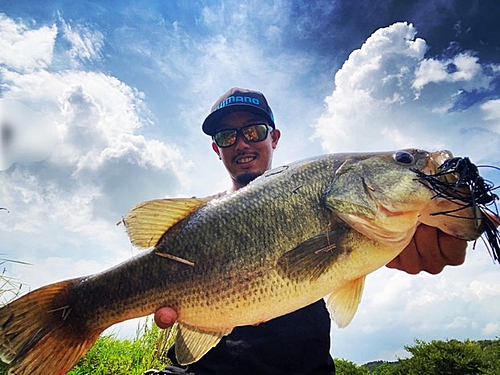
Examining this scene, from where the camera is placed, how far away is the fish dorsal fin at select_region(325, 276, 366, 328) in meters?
2.51

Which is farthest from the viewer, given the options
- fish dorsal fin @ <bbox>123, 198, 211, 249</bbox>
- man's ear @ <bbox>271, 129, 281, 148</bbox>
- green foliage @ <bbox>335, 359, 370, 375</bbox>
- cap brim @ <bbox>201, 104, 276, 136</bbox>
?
green foliage @ <bbox>335, 359, 370, 375</bbox>

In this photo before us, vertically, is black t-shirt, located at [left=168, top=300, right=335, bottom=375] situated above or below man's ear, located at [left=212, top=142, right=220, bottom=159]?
below

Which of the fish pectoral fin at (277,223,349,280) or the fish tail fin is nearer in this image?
the fish pectoral fin at (277,223,349,280)

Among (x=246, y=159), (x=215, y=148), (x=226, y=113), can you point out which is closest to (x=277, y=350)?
(x=246, y=159)

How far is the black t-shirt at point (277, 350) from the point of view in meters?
2.97

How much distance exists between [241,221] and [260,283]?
45cm

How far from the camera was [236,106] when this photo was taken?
4.77 metres

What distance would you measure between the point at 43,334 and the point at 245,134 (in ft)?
10.4

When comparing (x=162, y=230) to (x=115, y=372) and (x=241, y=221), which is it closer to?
(x=241, y=221)

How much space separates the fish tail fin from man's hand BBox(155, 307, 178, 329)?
534 mm

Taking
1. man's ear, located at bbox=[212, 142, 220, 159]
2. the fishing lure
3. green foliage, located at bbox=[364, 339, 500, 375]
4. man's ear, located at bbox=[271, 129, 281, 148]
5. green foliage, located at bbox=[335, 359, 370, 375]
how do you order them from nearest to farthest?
the fishing lure
man's ear, located at bbox=[212, 142, 220, 159]
man's ear, located at bbox=[271, 129, 281, 148]
green foliage, located at bbox=[364, 339, 500, 375]
green foliage, located at bbox=[335, 359, 370, 375]

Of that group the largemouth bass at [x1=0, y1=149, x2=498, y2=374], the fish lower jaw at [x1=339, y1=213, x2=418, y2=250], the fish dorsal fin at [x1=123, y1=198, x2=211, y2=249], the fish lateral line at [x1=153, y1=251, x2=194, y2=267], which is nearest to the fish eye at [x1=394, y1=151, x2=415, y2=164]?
the largemouth bass at [x1=0, y1=149, x2=498, y2=374]

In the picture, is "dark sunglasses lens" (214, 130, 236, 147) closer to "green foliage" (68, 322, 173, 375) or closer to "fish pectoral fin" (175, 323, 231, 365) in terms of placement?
"fish pectoral fin" (175, 323, 231, 365)

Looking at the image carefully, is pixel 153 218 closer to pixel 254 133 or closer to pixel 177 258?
pixel 177 258
